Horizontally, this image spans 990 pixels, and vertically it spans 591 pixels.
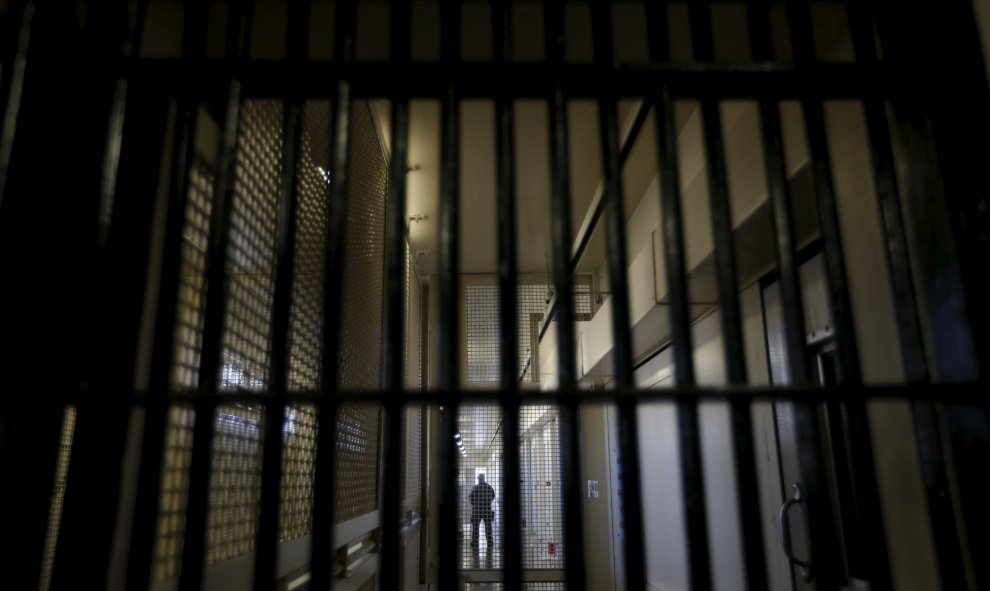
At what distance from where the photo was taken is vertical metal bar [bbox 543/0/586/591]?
2.79 feet

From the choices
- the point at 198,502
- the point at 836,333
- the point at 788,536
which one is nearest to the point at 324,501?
the point at 198,502

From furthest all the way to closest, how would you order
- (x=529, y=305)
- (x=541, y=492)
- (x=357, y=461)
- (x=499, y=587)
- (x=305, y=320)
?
(x=529, y=305), (x=499, y=587), (x=541, y=492), (x=357, y=461), (x=305, y=320)

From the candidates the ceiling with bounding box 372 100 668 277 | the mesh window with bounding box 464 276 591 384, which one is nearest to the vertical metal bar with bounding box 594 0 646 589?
the ceiling with bounding box 372 100 668 277

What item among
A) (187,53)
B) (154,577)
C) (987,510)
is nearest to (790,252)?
(987,510)

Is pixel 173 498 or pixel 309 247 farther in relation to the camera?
pixel 309 247

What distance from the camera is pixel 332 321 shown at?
0.90 metres

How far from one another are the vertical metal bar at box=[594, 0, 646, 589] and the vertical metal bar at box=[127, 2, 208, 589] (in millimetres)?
621

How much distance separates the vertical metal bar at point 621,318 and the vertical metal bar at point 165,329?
2.04 ft

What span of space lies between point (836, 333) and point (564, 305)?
1.29ft

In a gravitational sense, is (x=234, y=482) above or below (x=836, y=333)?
below

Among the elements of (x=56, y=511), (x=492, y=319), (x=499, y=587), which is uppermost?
(x=492, y=319)

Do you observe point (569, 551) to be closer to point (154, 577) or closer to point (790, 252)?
point (790, 252)

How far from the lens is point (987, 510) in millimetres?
872

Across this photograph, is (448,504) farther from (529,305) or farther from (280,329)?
(529,305)
